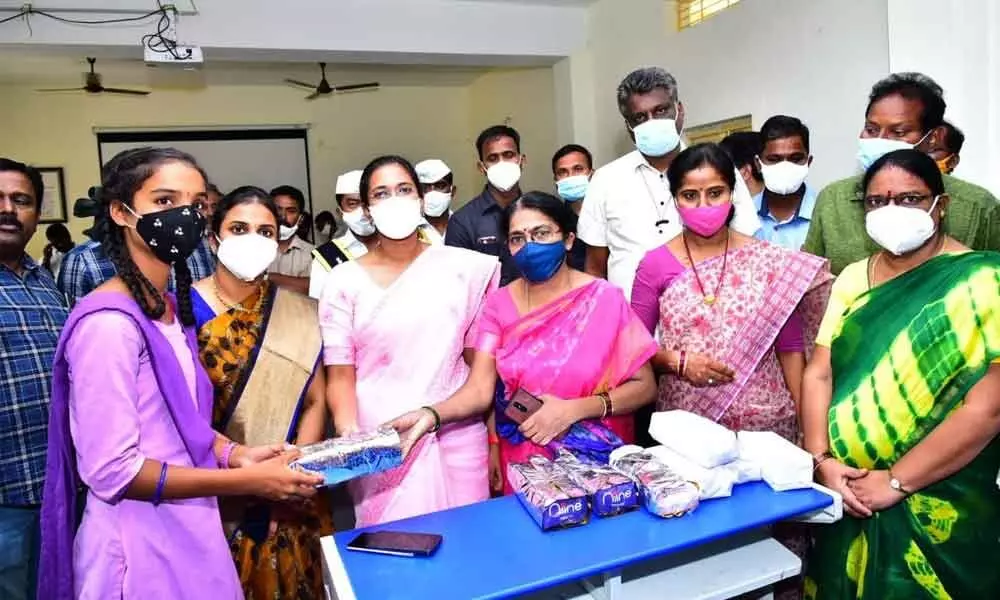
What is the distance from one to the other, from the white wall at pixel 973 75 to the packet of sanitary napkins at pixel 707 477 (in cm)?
257

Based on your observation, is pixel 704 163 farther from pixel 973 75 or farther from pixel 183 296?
pixel 973 75

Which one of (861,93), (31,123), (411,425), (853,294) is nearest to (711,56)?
(861,93)

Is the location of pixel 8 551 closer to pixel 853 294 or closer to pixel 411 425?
pixel 411 425

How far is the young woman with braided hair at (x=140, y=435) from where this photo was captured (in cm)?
145

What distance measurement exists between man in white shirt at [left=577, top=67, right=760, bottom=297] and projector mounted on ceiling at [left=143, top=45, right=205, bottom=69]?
12.7 feet

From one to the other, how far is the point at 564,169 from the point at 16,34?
4.30m

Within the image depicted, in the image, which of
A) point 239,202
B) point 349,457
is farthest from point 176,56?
point 349,457

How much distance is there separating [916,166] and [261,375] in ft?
6.35

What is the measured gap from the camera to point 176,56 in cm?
535

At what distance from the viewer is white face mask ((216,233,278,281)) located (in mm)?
2102

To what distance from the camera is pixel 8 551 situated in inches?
75.9

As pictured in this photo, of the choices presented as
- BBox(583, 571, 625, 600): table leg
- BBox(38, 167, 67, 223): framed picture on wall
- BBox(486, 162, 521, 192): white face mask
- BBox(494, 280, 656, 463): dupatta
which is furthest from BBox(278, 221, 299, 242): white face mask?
BBox(38, 167, 67, 223): framed picture on wall

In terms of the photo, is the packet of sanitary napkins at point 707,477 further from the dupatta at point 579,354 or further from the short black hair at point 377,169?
the short black hair at point 377,169

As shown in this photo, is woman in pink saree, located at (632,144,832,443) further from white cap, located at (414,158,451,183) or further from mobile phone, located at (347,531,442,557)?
white cap, located at (414,158,451,183)
